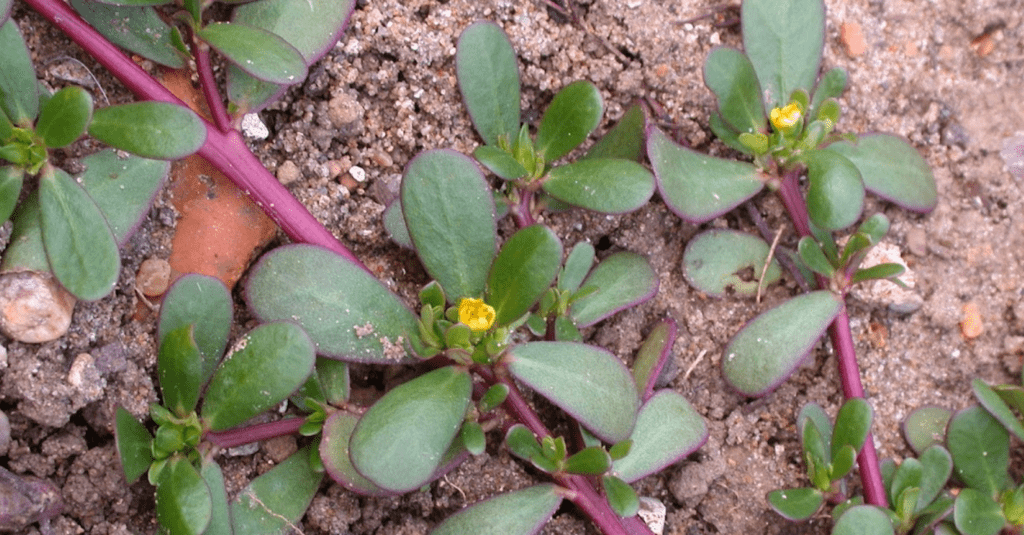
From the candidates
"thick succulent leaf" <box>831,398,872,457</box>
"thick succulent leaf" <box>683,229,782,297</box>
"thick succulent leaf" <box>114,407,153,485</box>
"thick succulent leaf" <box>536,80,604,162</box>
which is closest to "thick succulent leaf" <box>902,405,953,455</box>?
"thick succulent leaf" <box>831,398,872,457</box>

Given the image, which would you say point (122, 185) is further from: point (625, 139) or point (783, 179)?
point (783, 179)

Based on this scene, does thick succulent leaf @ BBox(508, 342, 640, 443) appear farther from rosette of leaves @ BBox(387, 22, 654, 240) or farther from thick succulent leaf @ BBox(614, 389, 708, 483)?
rosette of leaves @ BBox(387, 22, 654, 240)

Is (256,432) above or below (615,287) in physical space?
below

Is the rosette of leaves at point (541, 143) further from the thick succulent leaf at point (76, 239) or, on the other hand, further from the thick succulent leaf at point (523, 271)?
the thick succulent leaf at point (76, 239)

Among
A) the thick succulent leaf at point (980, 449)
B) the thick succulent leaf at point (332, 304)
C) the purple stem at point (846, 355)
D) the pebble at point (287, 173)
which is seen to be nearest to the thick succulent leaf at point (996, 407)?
the thick succulent leaf at point (980, 449)

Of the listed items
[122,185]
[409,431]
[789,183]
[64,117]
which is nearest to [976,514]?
[789,183]

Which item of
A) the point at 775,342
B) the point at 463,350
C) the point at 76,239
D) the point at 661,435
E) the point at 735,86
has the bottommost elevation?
the point at 661,435
